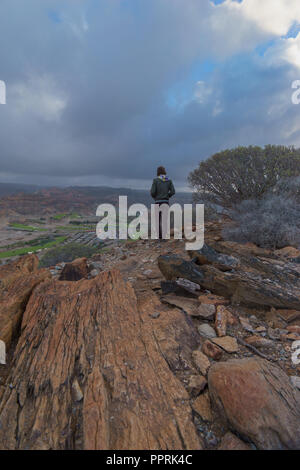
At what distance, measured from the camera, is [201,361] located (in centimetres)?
239

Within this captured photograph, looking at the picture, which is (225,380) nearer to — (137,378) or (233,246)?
(137,378)

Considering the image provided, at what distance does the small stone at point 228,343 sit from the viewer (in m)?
2.60

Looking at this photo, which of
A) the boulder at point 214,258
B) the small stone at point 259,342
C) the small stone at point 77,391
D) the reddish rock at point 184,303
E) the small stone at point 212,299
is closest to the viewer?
the small stone at point 77,391

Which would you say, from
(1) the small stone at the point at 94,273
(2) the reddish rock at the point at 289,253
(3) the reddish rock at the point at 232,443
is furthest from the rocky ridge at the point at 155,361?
(1) the small stone at the point at 94,273

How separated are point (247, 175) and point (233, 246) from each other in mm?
6028

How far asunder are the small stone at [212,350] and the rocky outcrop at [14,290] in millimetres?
2940

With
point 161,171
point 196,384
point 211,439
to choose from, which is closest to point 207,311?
point 196,384

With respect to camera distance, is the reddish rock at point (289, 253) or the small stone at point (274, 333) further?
the reddish rock at point (289, 253)

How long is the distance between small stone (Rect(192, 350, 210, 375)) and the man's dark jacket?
19.4ft

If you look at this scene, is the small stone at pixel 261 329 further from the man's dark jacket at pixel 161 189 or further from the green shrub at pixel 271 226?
the man's dark jacket at pixel 161 189

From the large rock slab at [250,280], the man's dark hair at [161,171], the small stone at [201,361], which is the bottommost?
the small stone at [201,361]

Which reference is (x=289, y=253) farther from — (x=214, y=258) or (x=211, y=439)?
(x=211, y=439)
